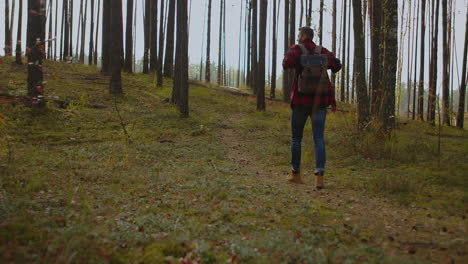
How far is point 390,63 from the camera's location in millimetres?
8539

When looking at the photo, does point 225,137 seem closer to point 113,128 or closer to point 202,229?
point 113,128

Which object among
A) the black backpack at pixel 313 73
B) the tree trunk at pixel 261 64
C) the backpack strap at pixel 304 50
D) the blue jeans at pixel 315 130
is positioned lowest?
the blue jeans at pixel 315 130

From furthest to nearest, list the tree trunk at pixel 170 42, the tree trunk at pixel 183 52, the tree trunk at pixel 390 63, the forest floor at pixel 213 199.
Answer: the tree trunk at pixel 170 42 < the tree trunk at pixel 183 52 < the tree trunk at pixel 390 63 < the forest floor at pixel 213 199

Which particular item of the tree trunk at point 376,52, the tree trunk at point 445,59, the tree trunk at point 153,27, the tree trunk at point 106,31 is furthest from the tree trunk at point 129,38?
the tree trunk at point 445,59

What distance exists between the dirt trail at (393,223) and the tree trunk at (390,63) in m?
3.04

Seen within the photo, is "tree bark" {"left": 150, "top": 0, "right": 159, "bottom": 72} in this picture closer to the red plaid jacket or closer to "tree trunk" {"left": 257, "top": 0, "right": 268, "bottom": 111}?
"tree trunk" {"left": 257, "top": 0, "right": 268, "bottom": 111}

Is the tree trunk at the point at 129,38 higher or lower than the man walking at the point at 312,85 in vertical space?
higher

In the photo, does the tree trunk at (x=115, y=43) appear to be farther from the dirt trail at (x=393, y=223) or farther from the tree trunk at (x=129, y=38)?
the dirt trail at (x=393, y=223)

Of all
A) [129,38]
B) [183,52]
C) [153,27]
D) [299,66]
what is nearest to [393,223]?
[299,66]

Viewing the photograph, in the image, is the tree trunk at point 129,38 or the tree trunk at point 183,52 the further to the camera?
the tree trunk at point 129,38

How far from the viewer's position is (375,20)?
9797mm

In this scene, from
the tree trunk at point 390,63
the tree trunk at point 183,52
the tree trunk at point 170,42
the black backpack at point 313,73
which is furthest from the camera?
the tree trunk at point 170,42

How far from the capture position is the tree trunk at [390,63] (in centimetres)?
836

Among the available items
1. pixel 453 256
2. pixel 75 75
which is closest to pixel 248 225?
pixel 453 256
